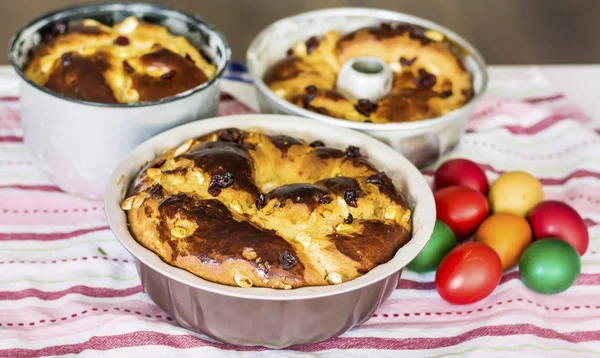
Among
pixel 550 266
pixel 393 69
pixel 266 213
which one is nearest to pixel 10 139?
pixel 266 213

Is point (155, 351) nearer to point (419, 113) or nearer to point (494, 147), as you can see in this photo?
point (419, 113)

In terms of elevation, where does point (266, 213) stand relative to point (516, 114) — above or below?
above

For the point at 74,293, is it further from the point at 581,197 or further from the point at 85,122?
the point at 581,197

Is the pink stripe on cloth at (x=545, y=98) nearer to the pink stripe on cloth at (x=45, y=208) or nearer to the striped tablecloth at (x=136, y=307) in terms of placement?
the striped tablecloth at (x=136, y=307)

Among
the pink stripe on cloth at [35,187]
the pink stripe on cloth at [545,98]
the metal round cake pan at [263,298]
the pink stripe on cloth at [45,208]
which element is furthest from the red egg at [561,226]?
the pink stripe on cloth at [35,187]

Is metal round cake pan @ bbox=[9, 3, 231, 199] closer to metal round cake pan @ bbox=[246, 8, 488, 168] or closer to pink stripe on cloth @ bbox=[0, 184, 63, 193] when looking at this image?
pink stripe on cloth @ bbox=[0, 184, 63, 193]

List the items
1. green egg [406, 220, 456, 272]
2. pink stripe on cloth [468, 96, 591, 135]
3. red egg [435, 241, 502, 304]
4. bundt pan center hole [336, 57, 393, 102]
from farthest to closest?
pink stripe on cloth [468, 96, 591, 135]
bundt pan center hole [336, 57, 393, 102]
green egg [406, 220, 456, 272]
red egg [435, 241, 502, 304]

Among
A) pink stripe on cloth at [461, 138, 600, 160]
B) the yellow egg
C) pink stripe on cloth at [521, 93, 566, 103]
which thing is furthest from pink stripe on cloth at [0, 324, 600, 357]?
pink stripe on cloth at [521, 93, 566, 103]
